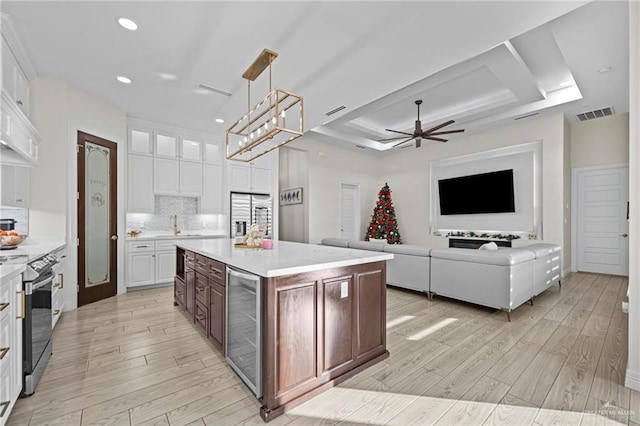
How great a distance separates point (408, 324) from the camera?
331cm

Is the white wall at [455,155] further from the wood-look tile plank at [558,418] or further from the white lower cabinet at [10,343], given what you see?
the white lower cabinet at [10,343]

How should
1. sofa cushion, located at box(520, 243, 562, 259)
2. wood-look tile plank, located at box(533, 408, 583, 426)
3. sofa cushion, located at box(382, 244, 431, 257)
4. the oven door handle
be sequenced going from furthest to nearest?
sofa cushion, located at box(382, 244, 431, 257) → sofa cushion, located at box(520, 243, 562, 259) → the oven door handle → wood-look tile plank, located at box(533, 408, 583, 426)

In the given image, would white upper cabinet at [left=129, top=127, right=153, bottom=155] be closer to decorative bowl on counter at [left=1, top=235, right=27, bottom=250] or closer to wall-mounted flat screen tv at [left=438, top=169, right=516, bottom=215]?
decorative bowl on counter at [left=1, top=235, right=27, bottom=250]

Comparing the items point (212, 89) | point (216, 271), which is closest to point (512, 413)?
point (216, 271)

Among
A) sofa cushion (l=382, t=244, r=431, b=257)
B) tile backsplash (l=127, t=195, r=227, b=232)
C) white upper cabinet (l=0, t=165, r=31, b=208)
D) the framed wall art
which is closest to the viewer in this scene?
white upper cabinet (l=0, t=165, r=31, b=208)

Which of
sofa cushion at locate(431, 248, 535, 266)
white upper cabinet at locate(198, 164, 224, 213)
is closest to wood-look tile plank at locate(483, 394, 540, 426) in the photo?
sofa cushion at locate(431, 248, 535, 266)

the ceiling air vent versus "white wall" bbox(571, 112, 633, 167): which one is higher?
the ceiling air vent

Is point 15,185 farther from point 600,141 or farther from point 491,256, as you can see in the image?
point 600,141

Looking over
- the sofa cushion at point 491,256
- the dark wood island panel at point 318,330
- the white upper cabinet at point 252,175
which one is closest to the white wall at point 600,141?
the sofa cushion at point 491,256

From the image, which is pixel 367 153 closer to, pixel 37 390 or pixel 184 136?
pixel 184 136

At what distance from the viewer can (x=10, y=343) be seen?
5.71 feet

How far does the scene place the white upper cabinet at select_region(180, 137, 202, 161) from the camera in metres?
5.50

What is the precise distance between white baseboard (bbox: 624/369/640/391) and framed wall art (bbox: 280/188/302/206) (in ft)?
19.6

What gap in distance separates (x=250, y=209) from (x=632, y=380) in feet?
18.5
